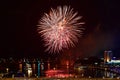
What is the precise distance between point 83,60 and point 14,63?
47080mm

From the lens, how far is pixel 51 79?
28.7 meters

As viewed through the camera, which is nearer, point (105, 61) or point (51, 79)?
point (51, 79)

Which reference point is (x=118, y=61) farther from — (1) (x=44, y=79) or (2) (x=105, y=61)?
(1) (x=44, y=79)

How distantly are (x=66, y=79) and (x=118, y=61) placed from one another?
80.4 meters

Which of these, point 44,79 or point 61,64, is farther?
point 61,64

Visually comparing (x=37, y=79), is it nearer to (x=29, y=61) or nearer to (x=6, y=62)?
(x=6, y=62)

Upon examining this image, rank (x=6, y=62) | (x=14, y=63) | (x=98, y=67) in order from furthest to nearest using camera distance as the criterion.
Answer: (x=14, y=63), (x=6, y=62), (x=98, y=67)

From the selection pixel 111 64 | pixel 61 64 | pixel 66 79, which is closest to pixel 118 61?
pixel 111 64

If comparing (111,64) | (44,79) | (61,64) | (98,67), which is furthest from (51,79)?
(61,64)

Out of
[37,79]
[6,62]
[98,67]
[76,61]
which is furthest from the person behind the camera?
[6,62]

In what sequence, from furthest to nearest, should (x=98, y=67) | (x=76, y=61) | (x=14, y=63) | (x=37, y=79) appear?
(x=14, y=63)
(x=76, y=61)
(x=98, y=67)
(x=37, y=79)

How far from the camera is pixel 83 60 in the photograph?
102938 millimetres

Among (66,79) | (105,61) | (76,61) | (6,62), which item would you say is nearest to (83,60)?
(76,61)

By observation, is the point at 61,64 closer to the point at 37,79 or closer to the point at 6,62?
the point at 6,62
